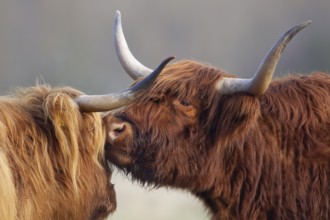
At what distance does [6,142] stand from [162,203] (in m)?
5.80

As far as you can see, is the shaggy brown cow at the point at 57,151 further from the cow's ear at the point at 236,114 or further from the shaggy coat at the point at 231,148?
the cow's ear at the point at 236,114

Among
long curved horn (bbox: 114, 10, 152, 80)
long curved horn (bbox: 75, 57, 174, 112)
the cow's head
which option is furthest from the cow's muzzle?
long curved horn (bbox: 114, 10, 152, 80)

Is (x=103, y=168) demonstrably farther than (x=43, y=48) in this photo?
No

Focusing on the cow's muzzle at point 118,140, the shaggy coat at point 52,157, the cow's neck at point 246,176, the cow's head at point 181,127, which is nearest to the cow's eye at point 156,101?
the cow's head at point 181,127

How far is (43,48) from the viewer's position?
18.2 m

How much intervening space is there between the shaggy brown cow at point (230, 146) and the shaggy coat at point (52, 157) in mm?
195

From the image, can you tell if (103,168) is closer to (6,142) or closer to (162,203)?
(6,142)

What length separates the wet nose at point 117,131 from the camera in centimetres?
548

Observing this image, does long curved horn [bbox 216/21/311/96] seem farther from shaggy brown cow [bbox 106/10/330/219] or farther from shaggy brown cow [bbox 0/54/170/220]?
shaggy brown cow [bbox 0/54/170/220]

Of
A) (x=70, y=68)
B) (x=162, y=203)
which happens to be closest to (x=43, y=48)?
(x=70, y=68)

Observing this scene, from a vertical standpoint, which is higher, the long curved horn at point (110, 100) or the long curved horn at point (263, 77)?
the long curved horn at point (263, 77)

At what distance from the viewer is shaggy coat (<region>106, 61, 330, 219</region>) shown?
557 cm

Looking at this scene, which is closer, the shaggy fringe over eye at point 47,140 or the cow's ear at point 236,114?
the shaggy fringe over eye at point 47,140

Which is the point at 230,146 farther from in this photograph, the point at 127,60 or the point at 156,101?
the point at 127,60
